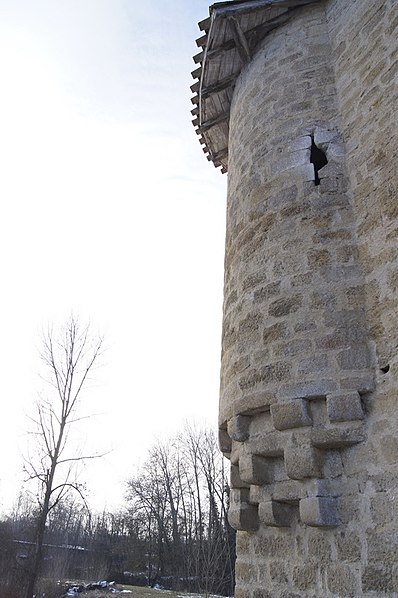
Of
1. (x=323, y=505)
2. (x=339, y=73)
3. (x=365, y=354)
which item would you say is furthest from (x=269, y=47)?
(x=323, y=505)

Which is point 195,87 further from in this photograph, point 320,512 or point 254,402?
point 320,512

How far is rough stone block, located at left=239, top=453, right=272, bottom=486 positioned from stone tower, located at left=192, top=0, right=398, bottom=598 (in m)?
0.01

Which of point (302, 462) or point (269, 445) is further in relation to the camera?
point (269, 445)

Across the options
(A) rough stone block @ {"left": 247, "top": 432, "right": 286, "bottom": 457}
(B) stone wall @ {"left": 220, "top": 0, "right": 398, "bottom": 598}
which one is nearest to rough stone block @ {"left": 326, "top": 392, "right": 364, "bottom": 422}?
(B) stone wall @ {"left": 220, "top": 0, "right": 398, "bottom": 598}

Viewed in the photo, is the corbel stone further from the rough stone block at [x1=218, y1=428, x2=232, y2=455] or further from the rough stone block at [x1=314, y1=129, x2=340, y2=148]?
the rough stone block at [x1=314, y1=129, x2=340, y2=148]

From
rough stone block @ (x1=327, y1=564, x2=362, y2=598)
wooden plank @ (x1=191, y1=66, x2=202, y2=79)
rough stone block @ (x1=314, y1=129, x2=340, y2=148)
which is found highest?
wooden plank @ (x1=191, y1=66, x2=202, y2=79)

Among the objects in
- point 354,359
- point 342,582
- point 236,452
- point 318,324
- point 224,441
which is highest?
point 318,324

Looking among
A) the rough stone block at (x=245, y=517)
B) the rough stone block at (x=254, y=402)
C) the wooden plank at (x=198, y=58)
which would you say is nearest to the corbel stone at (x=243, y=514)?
the rough stone block at (x=245, y=517)

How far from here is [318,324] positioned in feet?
11.7

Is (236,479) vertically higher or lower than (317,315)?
lower

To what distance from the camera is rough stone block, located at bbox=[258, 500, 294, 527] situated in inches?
133

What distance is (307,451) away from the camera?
3209mm

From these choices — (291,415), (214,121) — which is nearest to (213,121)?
(214,121)

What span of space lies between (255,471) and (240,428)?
360 millimetres
